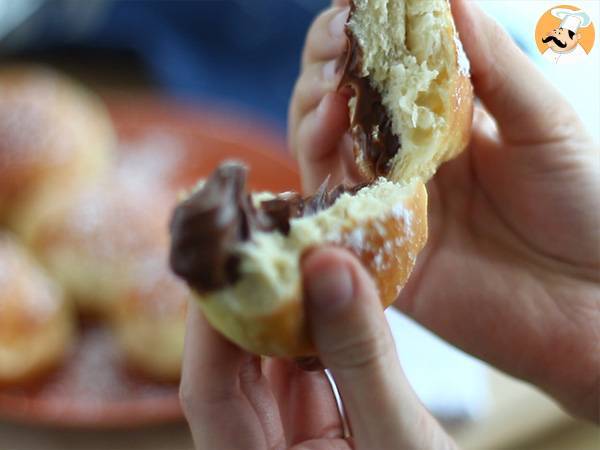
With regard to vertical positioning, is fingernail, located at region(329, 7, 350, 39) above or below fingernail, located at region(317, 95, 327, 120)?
above

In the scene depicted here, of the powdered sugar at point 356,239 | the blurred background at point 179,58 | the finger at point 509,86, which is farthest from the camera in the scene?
the blurred background at point 179,58

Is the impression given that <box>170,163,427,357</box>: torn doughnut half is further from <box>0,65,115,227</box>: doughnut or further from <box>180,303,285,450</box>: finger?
<box>0,65,115,227</box>: doughnut

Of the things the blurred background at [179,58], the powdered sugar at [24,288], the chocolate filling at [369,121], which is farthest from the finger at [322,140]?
the blurred background at [179,58]

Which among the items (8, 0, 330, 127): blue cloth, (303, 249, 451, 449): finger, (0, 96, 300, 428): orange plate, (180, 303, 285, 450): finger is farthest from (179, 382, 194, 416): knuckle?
(8, 0, 330, 127): blue cloth

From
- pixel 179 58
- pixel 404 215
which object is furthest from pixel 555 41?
pixel 179 58

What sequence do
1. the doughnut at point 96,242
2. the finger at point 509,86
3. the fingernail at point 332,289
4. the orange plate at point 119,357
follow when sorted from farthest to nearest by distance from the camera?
the doughnut at point 96,242
the orange plate at point 119,357
the finger at point 509,86
the fingernail at point 332,289

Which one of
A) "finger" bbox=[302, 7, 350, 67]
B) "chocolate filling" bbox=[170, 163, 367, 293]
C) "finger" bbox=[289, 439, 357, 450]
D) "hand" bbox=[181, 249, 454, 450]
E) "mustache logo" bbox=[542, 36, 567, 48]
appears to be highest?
"finger" bbox=[302, 7, 350, 67]

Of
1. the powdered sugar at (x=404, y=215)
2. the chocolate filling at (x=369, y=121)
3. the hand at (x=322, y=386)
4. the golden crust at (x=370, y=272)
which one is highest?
the chocolate filling at (x=369, y=121)

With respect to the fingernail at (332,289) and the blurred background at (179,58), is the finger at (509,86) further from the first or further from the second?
the blurred background at (179,58)
